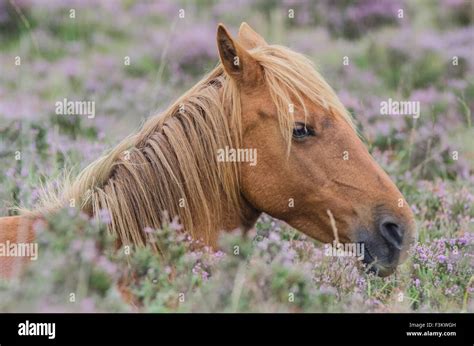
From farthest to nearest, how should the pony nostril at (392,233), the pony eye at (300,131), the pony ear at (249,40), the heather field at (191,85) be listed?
the pony ear at (249,40) < the pony eye at (300,131) < the pony nostril at (392,233) < the heather field at (191,85)

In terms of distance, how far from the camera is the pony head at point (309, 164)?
16.6 ft

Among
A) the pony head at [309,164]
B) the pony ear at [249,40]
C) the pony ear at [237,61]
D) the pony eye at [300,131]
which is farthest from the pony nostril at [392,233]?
the pony ear at [249,40]

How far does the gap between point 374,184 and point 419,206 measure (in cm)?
241

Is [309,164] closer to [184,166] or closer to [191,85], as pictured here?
[184,166]

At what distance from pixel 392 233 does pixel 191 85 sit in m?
5.86

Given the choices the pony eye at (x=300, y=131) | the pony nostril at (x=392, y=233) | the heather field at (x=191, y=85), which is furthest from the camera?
the pony eye at (x=300, y=131)

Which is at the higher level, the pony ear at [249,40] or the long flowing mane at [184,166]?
the pony ear at [249,40]

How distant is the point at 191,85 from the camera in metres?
10.5

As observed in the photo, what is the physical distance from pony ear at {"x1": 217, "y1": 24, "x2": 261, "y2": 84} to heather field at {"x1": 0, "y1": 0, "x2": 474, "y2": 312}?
2.72 ft

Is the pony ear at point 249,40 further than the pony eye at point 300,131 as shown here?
Yes

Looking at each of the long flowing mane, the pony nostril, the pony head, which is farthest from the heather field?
the pony nostril

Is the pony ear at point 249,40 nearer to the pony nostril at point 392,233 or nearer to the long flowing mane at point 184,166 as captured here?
the long flowing mane at point 184,166

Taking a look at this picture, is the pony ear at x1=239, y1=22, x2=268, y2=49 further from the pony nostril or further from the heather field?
the pony nostril

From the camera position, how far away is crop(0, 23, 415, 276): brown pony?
505 cm
